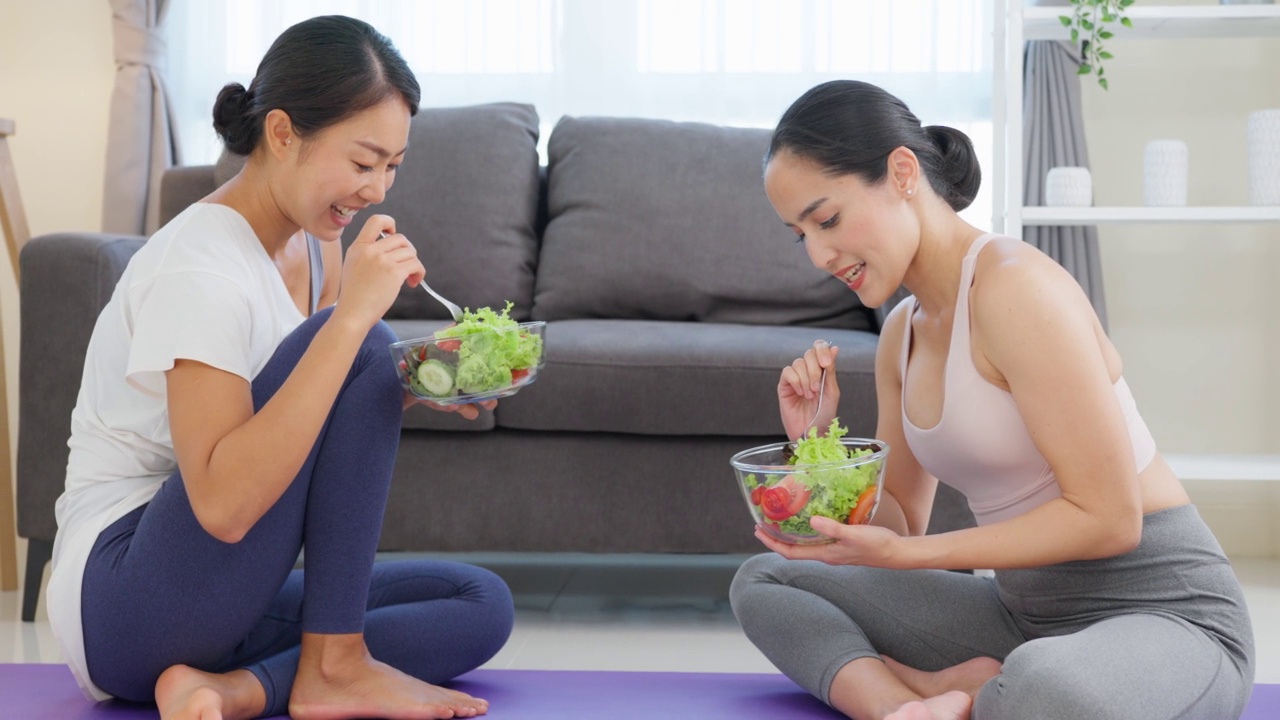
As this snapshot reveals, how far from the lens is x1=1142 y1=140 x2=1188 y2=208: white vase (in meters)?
2.64

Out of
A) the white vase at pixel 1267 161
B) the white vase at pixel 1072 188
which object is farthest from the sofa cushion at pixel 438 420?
the white vase at pixel 1267 161

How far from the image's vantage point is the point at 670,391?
83.8 inches

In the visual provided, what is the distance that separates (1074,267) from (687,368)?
130cm

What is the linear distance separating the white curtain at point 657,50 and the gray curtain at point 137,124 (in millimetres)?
118

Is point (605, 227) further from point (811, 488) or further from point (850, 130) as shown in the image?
point (811, 488)

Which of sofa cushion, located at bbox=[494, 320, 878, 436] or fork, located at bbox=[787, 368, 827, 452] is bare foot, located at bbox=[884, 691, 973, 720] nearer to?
fork, located at bbox=[787, 368, 827, 452]

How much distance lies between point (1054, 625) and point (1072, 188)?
1.53 m

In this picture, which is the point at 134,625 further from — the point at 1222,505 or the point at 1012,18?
the point at 1222,505

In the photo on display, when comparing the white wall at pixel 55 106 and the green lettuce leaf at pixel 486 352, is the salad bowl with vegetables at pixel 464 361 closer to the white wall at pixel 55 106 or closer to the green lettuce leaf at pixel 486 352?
the green lettuce leaf at pixel 486 352

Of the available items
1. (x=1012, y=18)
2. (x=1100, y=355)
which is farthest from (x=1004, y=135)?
(x=1100, y=355)

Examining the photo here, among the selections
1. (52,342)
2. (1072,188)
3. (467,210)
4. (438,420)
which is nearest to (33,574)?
(52,342)

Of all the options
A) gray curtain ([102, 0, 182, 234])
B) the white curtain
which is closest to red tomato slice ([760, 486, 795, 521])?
the white curtain

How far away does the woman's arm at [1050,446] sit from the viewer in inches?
48.5

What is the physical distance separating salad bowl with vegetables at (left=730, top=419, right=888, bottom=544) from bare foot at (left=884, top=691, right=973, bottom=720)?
0.68 feet
